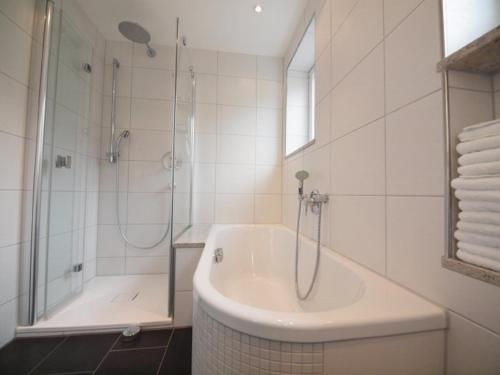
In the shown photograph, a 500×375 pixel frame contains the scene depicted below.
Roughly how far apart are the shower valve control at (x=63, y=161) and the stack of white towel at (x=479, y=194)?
1.97 metres

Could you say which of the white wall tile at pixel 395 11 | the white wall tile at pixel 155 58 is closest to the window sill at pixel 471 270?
the white wall tile at pixel 395 11

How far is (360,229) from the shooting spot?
33.3 inches

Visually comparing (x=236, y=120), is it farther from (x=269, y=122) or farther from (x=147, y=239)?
(x=147, y=239)

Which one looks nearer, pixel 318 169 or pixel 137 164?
Result: pixel 318 169

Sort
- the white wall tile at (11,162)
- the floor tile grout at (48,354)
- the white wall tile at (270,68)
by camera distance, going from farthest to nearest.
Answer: the white wall tile at (270,68)
the white wall tile at (11,162)
the floor tile grout at (48,354)

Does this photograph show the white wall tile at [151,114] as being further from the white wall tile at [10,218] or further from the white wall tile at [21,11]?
the white wall tile at [10,218]

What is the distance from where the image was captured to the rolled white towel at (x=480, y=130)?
40 centimetres

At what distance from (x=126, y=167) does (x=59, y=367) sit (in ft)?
4.69

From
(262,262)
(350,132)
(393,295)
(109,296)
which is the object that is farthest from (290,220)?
(109,296)

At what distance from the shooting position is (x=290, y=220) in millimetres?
1739

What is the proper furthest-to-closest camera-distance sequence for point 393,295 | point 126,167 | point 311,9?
point 126,167 → point 311,9 → point 393,295

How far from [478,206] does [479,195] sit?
0.03 metres

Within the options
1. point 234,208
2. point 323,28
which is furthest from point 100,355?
point 323,28

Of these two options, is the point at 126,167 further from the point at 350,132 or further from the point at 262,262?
the point at 350,132
